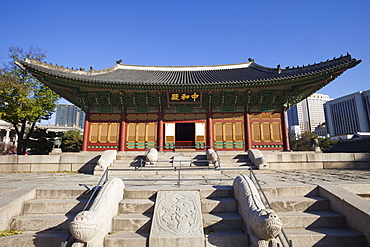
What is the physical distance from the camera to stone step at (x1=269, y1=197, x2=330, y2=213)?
5098 mm

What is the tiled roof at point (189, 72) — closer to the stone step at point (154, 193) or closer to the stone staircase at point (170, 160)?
the stone staircase at point (170, 160)

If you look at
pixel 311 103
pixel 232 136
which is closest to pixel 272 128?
pixel 232 136

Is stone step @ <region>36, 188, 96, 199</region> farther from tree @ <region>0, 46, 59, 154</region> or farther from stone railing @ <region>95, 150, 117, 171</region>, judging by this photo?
tree @ <region>0, 46, 59, 154</region>

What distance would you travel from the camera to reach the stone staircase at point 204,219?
4.04 m

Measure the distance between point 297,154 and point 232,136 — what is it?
5429 millimetres

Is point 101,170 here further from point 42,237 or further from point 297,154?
point 297,154

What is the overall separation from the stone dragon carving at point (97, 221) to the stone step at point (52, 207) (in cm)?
106

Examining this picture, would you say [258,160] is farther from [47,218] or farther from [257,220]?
[47,218]

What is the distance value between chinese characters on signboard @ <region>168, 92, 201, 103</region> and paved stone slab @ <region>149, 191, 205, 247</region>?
38.9 ft

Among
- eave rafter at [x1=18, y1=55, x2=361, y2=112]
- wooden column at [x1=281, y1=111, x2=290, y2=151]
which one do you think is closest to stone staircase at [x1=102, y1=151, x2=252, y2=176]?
eave rafter at [x1=18, y1=55, x2=361, y2=112]

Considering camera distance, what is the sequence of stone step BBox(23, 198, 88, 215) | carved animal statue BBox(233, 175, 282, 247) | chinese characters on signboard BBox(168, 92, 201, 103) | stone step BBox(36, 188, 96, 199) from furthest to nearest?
chinese characters on signboard BBox(168, 92, 201, 103) → stone step BBox(36, 188, 96, 199) → stone step BBox(23, 198, 88, 215) → carved animal statue BBox(233, 175, 282, 247)

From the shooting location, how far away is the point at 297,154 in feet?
41.3

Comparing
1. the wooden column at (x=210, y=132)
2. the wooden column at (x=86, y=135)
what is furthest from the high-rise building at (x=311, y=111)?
the wooden column at (x=86, y=135)

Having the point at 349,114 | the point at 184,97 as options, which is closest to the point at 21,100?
the point at 184,97
